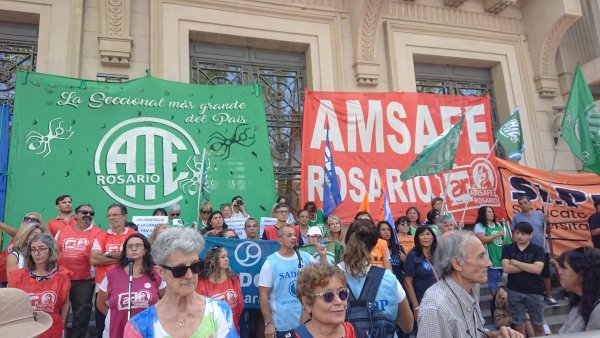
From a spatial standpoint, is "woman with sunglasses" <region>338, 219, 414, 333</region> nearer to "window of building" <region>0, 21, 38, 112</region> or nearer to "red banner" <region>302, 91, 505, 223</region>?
"red banner" <region>302, 91, 505, 223</region>

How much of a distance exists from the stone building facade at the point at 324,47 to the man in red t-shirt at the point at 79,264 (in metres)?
4.10

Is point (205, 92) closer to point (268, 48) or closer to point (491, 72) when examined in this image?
point (268, 48)

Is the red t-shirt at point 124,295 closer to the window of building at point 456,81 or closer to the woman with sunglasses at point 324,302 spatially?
the woman with sunglasses at point 324,302

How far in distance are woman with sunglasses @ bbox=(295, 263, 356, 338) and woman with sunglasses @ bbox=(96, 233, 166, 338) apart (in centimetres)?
172

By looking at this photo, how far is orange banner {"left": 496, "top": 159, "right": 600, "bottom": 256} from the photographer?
8.34 metres

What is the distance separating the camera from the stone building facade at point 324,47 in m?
7.94

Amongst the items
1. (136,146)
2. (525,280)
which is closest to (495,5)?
(525,280)

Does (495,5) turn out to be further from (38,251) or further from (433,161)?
(38,251)

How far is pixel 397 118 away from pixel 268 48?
10.6 ft

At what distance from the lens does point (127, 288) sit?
3.47 meters

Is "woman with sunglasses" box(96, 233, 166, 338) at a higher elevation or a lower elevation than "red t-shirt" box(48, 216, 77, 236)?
lower

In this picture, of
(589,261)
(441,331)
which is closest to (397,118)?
(589,261)

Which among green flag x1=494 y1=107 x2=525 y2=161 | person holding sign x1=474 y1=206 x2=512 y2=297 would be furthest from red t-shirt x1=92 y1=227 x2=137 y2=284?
green flag x1=494 y1=107 x2=525 y2=161

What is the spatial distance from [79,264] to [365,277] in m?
3.19
